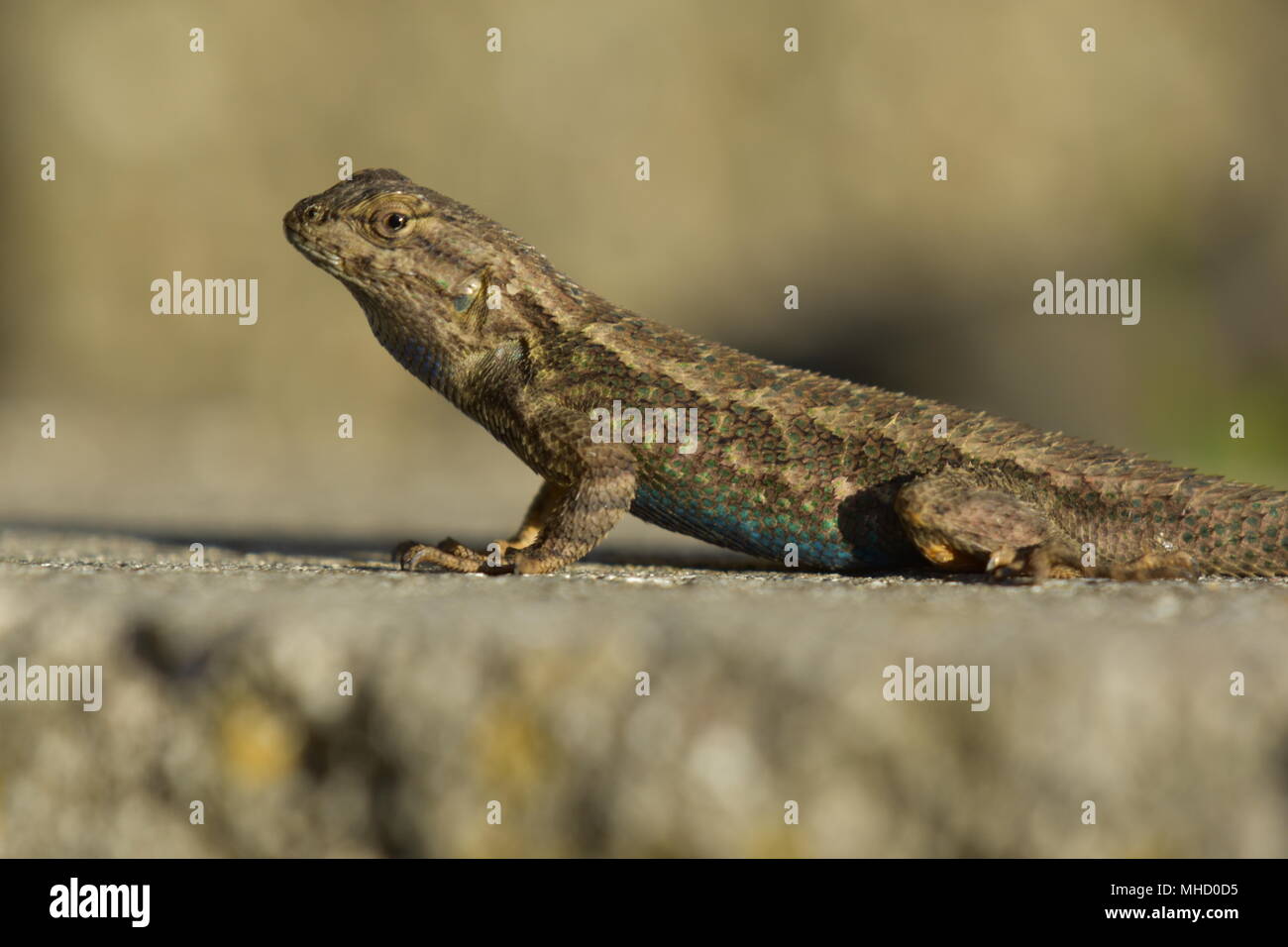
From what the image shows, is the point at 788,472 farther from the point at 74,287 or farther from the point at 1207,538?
the point at 74,287

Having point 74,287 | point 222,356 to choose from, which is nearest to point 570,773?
point 222,356

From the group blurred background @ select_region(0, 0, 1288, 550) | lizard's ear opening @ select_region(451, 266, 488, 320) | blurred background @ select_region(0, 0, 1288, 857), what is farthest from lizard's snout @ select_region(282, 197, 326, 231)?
blurred background @ select_region(0, 0, 1288, 550)
